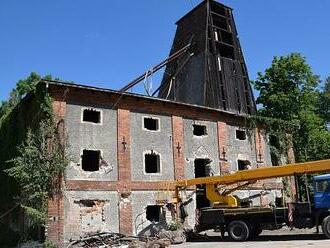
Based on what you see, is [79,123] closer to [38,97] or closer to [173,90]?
[38,97]

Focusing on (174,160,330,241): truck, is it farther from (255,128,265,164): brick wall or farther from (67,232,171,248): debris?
(255,128,265,164): brick wall

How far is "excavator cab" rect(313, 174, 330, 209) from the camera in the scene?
18.0m

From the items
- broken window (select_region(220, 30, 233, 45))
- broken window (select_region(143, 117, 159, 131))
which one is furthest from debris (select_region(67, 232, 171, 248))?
broken window (select_region(220, 30, 233, 45))

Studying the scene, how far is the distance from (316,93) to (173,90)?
509 inches

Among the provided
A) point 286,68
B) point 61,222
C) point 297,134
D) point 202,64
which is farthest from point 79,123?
point 286,68

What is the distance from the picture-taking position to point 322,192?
18.3 metres

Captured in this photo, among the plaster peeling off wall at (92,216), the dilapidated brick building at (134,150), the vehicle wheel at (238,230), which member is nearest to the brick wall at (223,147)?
the dilapidated brick building at (134,150)

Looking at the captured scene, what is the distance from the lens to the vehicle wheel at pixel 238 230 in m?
19.5

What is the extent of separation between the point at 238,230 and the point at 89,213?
694 centimetres

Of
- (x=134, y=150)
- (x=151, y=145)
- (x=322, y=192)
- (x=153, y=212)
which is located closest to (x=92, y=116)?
(x=134, y=150)

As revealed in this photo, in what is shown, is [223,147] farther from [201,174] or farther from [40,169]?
[40,169]

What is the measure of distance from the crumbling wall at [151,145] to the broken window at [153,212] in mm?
1496

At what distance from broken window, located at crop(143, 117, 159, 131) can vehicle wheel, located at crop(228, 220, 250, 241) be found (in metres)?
7.32

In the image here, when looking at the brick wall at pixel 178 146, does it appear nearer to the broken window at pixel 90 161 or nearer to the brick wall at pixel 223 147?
the brick wall at pixel 223 147
